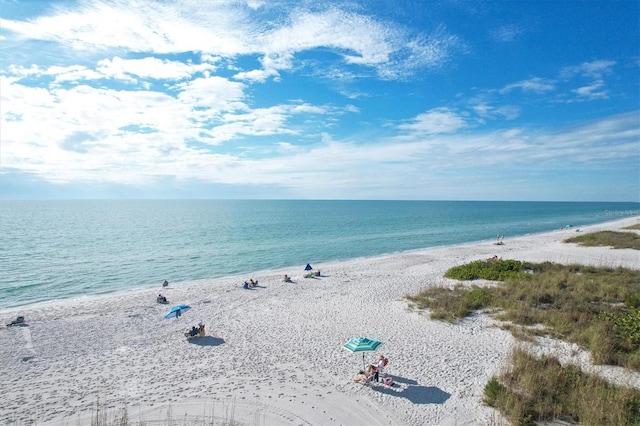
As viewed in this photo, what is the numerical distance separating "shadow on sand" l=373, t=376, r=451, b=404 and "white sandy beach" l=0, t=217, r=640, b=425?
2.3 inches

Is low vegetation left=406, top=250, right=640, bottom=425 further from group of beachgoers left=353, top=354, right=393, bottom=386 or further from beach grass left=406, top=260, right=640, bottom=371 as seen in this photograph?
group of beachgoers left=353, top=354, right=393, bottom=386

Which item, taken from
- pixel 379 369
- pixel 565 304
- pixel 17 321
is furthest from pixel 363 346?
pixel 17 321

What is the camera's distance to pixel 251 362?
1373 centimetres

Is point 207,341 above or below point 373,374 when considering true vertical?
below

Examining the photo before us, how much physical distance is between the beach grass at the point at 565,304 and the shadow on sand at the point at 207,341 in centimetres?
1085

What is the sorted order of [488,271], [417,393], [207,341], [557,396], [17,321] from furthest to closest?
1. [488,271]
2. [17,321]
3. [207,341]
4. [417,393]
5. [557,396]

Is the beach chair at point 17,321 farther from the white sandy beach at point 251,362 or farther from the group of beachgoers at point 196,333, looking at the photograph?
the group of beachgoers at point 196,333

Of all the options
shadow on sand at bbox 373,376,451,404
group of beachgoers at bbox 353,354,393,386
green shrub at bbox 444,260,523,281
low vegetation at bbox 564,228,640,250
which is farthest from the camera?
low vegetation at bbox 564,228,640,250

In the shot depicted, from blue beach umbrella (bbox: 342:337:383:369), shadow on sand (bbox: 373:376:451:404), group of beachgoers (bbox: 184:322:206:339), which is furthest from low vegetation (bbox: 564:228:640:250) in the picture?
group of beachgoers (bbox: 184:322:206:339)

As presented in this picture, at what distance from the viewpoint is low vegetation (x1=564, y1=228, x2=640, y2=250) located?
4147cm

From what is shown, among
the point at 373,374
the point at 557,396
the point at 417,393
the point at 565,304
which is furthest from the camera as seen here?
the point at 565,304

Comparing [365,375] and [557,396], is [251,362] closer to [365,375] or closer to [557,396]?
[365,375]

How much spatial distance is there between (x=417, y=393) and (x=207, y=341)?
9932 millimetres

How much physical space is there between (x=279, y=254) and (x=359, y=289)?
69.0 feet
